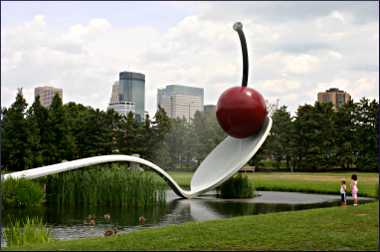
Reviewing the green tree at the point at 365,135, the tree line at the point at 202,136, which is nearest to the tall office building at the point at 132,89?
the tree line at the point at 202,136

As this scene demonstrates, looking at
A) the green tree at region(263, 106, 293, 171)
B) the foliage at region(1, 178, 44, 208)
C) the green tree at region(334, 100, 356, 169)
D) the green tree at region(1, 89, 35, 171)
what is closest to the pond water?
the foliage at region(1, 178, 44, 208)

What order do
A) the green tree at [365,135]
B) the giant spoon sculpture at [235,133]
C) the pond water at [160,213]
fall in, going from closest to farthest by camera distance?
the pond water at [160,213] → the giant spoon sculpture at [235,133] → the green tree at [365,135]

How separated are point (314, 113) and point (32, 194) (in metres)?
28.7

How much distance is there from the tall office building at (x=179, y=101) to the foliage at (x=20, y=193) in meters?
45.8

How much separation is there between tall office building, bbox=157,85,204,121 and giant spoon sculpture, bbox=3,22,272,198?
4232 cm

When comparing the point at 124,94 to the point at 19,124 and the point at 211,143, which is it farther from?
the point at 19,124

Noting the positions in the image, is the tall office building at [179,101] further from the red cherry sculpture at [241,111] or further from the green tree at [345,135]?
the red cherry sculpture at [241,111]

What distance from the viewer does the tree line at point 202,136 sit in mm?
32938

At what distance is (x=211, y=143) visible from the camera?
37.2 m

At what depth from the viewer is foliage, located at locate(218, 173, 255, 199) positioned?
15812 mm

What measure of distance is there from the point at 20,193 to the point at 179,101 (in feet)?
163

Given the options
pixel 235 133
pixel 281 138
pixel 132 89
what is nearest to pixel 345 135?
pixel 281 138

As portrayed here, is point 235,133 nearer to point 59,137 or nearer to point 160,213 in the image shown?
point 160,213

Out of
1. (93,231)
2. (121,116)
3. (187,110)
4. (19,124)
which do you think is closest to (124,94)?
(187,110)
